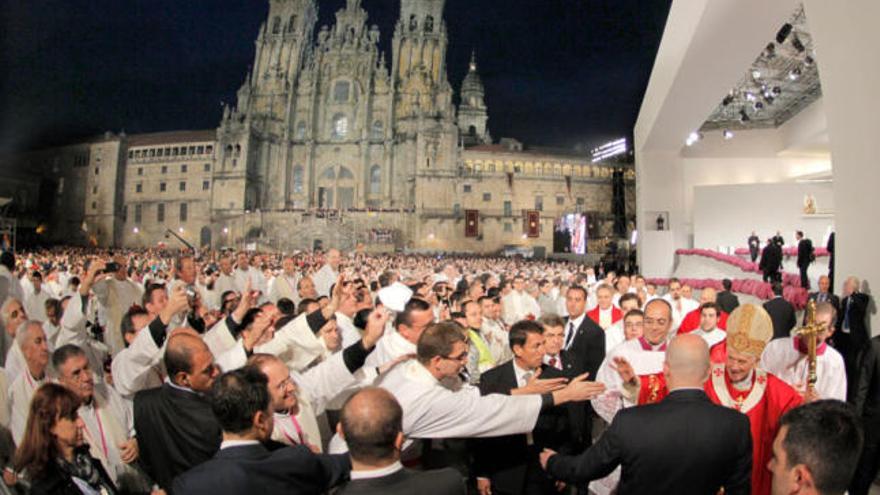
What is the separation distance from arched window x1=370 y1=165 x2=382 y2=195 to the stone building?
16 centimetres

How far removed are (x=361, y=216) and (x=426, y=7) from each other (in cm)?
2677

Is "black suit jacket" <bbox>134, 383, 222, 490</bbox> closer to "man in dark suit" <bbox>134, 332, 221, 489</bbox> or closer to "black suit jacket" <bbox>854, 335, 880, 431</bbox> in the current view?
"man in dark suit" <bbox>134, 332, 221, 489</bbox>

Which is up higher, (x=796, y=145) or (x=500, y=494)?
(x=796, y=145)

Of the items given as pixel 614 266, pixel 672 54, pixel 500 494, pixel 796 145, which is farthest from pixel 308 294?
pixel 796 145

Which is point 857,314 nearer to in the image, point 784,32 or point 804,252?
point 804,252

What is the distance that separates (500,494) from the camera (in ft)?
11.5

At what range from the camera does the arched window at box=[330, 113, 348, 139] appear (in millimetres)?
64750

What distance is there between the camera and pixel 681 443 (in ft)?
8.63

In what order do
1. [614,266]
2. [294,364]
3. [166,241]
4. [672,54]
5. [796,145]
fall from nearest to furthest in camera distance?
[294,364]
[672,54]
[796,145]
[614,266]
[166,241]

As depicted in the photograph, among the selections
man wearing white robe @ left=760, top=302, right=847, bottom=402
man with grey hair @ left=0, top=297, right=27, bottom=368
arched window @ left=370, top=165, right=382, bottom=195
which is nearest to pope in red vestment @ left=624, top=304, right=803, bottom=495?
man wearing white robe @ left=760, top=302, right=847, bottom=402

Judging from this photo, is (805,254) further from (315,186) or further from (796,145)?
(315,186)

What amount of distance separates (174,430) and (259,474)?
1.31 m

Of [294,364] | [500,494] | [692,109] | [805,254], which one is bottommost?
[500,494]

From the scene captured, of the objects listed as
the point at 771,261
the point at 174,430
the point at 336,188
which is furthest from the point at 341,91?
the point at 174,430
